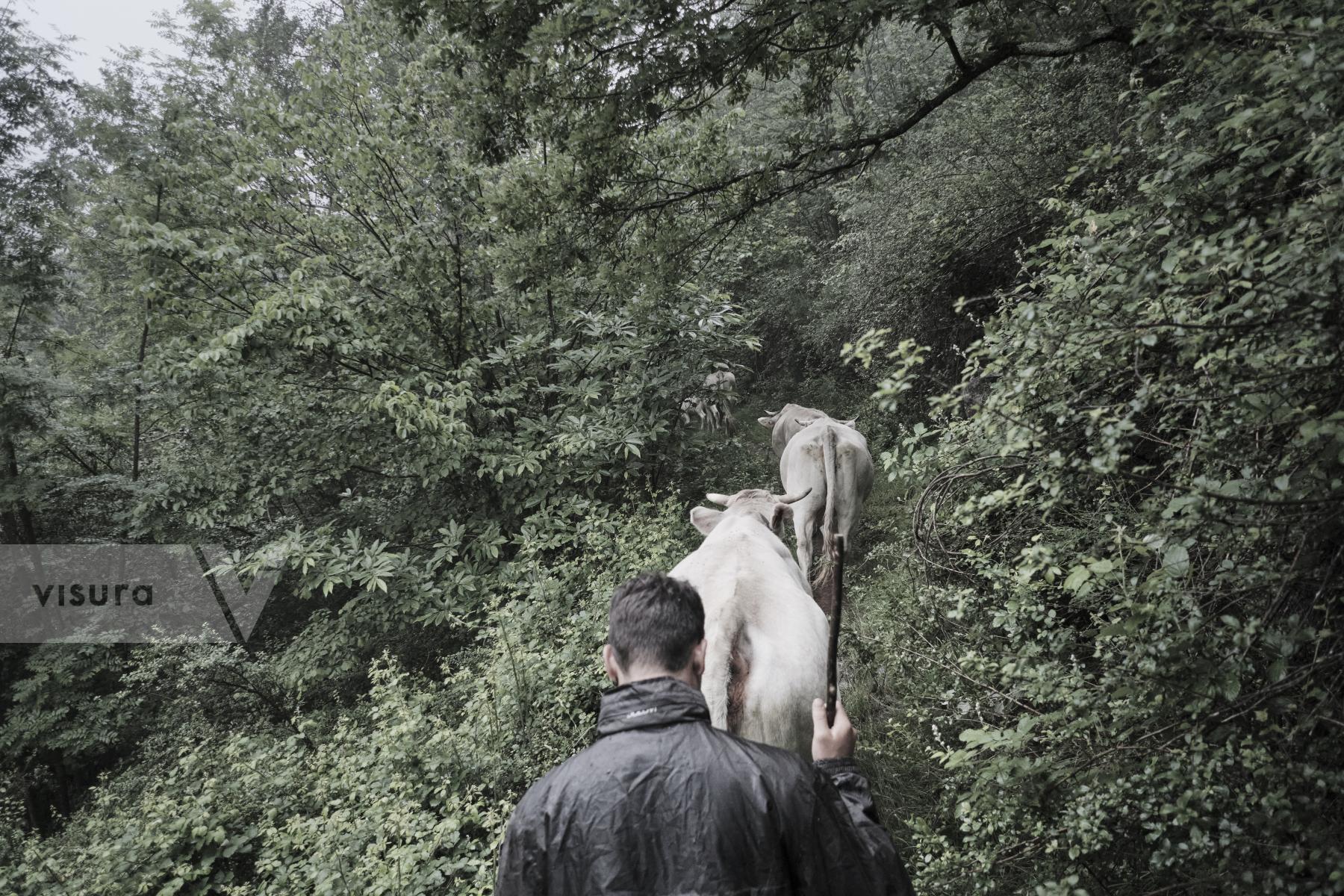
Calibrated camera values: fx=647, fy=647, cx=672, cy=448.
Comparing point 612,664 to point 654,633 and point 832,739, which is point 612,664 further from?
point 832,739

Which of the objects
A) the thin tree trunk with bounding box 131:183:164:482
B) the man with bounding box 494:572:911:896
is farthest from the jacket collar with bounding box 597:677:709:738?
the thin tree trunk with bounding box 131:183:164:482

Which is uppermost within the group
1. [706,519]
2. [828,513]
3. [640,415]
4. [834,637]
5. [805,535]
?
[640,415]

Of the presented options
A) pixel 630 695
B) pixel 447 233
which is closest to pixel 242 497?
pixel 447 233

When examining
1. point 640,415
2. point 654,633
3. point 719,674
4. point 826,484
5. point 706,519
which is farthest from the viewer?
point 640,415

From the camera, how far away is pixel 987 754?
2.98m

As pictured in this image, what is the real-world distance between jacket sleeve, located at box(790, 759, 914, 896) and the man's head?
0.41 m

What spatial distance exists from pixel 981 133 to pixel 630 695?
9.34 m

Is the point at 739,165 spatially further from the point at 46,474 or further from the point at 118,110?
the point at 46,474

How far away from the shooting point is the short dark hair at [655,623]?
5.42 feet

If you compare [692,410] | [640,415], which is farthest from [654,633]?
[692,410]

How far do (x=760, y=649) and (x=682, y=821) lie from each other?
1.81m

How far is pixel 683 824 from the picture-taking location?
1442mm

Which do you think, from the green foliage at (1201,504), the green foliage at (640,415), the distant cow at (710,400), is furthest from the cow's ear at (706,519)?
the distant cow at (710,400)

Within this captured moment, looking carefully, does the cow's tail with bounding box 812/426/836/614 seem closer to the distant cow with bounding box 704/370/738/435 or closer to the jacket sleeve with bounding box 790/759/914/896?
the distant cow with bounding box 704/370/738/435
